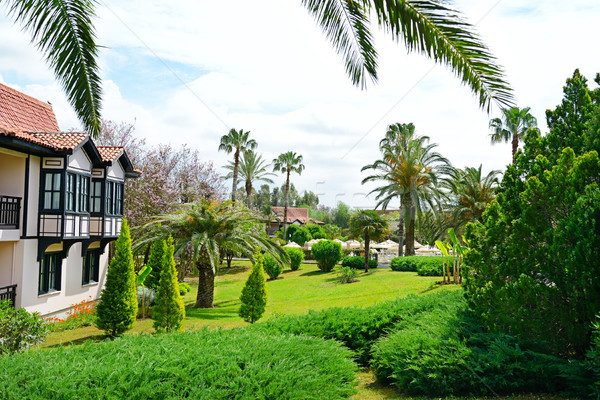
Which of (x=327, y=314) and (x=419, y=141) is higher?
(x=419, y=141)

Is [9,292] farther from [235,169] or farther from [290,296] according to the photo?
[235,169]

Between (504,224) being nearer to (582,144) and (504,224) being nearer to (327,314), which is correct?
(582,144)

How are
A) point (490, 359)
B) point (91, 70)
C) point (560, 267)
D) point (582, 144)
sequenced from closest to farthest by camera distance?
point (490, 359) → point (560, 267) → point (582, 144) → point (91, 70)

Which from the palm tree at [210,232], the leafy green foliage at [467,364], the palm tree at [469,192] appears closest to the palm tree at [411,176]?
the palm tree at [469,192]

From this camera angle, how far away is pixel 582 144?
720cm

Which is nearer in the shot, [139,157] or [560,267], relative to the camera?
[560,267]

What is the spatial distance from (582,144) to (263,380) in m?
6.31

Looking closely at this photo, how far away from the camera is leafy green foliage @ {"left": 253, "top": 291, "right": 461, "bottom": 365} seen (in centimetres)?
855

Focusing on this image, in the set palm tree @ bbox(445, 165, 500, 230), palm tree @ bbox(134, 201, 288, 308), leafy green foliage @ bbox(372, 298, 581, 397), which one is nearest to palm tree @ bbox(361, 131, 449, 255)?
palm tree @ bbox(445, 165, 500, 230)

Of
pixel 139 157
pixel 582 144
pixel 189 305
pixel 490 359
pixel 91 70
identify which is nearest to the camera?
pixel 490 359

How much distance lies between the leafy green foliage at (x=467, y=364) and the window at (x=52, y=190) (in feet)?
44.9

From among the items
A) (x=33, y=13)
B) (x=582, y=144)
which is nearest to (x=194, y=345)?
(x=33, y=13)

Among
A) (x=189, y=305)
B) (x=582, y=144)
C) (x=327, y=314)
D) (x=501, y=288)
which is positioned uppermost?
(x=582, y=144)

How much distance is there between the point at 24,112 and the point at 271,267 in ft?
68.6
